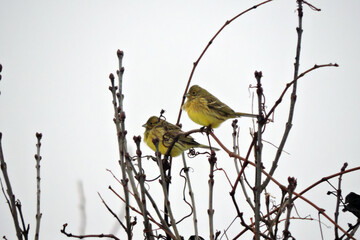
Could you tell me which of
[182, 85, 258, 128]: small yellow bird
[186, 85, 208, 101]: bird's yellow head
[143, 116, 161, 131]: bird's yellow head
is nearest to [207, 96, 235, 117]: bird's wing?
[182, 85, 258, 128]: small yellow bird

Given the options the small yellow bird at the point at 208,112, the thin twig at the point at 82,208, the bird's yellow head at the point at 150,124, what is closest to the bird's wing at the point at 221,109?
the small yellow bird at the point at 208,112

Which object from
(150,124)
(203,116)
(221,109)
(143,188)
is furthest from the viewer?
(150,124)

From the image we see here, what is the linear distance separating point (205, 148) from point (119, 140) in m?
3.03

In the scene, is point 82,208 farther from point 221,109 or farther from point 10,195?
point 221,109

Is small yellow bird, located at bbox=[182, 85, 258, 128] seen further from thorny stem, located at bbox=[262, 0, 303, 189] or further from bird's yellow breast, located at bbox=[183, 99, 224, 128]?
thorny stem, located at bbox=[262, 0, 303, 189]

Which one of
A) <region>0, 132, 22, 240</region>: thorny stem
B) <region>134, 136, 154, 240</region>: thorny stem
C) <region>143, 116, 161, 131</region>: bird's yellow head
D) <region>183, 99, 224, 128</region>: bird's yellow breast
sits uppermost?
<region>143, 116, 161, 131</region>: bird's yellow head

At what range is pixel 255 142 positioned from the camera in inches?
64.9

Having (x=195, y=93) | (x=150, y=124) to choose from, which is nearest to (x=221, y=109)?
(x=195, y=93)

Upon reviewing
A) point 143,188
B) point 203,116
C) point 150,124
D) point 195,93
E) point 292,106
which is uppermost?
point 195,93

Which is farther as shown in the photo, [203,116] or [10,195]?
[203,116]

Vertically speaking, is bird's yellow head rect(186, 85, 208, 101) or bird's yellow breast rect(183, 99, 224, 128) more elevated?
bird's yellow head rect(186, 85, 208, 101)

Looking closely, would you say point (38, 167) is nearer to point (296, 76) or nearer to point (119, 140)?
point (119, 140)

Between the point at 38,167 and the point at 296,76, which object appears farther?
the point at 38,167

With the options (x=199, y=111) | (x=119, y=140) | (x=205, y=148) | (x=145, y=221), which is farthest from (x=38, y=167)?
(x=205, y=148)
